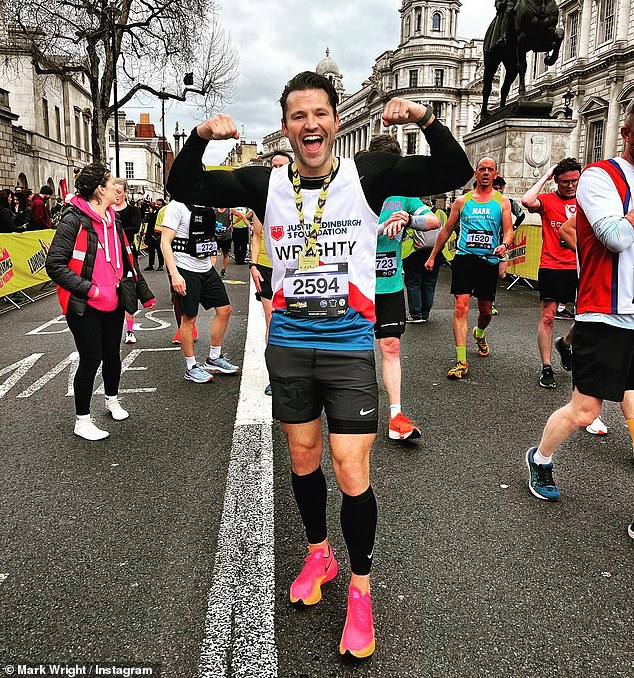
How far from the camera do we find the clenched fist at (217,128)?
251 cm

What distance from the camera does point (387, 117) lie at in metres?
2.43

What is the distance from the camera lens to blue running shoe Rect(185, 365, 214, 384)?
624 centimetres

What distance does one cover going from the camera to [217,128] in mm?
2508

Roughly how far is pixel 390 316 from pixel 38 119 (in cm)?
4469

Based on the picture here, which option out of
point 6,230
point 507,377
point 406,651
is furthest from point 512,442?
point 6,230

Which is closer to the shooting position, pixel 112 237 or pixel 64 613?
pixel 64 613

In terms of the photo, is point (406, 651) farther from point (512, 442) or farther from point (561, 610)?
point (512, 442)

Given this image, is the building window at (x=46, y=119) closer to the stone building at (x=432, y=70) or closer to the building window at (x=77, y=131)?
the building window at (x=77, y=131)

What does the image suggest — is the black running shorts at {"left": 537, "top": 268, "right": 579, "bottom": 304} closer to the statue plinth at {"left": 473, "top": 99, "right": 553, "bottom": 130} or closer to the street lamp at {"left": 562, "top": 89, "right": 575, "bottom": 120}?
the statue plinth at {"left": 473, "top": 99, "right": 553, "bottom": 130}

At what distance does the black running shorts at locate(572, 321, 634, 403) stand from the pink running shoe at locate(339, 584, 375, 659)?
1653 mm

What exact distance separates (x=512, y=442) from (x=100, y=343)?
3.11 meters

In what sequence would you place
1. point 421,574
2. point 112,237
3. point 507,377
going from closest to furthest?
point 421,574 → point 112,237 → point 507,377

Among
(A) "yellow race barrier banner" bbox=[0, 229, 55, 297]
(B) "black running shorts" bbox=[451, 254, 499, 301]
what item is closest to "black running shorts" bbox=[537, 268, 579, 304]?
(B) "black running shorts" bbox=[451, 254, 499, 301]

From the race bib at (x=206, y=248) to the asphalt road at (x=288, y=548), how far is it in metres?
1.56
